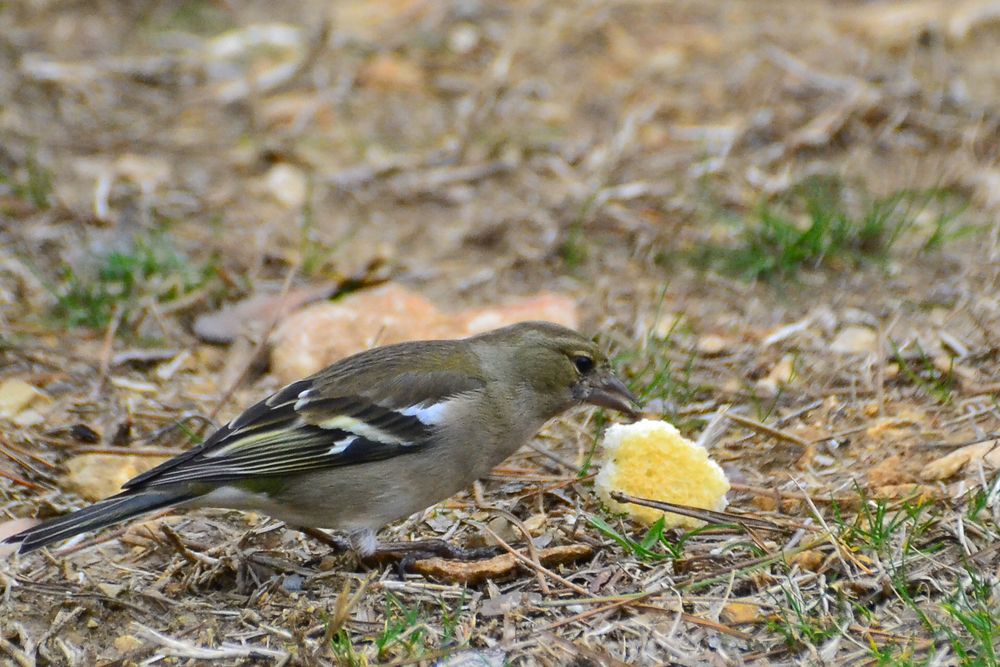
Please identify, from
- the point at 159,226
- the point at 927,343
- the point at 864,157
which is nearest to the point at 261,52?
the point at 159,226

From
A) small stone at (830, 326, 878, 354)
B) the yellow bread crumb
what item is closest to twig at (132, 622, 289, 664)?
the yellow bread crumb

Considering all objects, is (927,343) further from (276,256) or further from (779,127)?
(276,256)

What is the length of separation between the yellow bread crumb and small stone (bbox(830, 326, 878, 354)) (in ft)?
4.73

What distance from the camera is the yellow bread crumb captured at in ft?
14.0

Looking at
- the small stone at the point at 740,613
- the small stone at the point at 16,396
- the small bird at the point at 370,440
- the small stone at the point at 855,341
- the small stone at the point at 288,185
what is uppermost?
the small bird at the point at 370,440

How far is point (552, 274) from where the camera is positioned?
659 cm

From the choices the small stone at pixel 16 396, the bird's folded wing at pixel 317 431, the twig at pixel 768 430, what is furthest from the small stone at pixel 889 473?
the small stone at pixel 16 396

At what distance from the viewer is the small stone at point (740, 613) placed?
12.4 feet

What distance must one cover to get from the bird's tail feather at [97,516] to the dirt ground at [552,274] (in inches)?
11.1

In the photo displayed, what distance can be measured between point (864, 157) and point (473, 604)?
457 centimetres

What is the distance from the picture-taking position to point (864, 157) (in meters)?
→ 7.46

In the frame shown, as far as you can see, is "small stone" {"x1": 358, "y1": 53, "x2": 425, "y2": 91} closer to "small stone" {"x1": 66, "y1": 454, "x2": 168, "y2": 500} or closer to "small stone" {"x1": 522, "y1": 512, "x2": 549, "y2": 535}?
"small stone" {"x1": 66, "y1": 454, "x2": 168, "y2": 500}

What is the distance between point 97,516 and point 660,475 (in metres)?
1.84

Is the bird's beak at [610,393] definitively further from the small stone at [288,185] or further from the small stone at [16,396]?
the small stone at [288,185]
